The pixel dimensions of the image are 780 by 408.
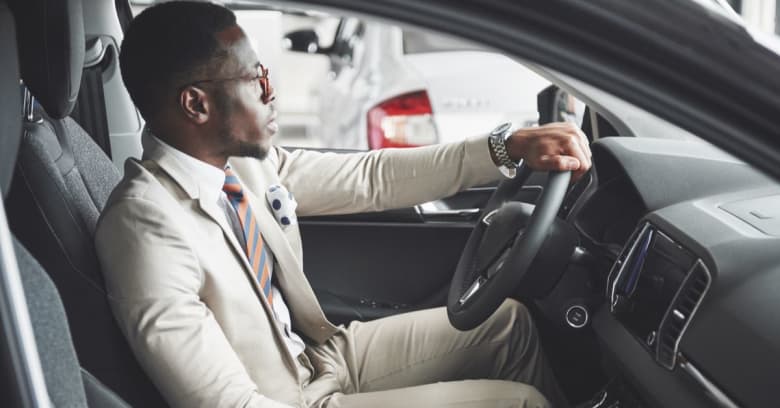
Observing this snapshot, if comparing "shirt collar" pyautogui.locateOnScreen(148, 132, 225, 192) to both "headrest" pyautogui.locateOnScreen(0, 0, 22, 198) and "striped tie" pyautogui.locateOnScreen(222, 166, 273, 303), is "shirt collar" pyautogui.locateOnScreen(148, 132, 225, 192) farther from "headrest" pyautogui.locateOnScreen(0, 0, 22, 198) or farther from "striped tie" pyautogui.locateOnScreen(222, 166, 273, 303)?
"headrest" pyautogui.locateOnScreen(0, 0, 22, 198)

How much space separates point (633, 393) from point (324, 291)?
0.96 m

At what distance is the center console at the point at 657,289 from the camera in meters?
1.50

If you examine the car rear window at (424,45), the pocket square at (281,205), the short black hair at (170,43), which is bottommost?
the pocket square at (281,205)

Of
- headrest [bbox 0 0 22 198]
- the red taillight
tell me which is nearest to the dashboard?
headrest [bbox 0 0 22 198]

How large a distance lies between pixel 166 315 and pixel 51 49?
17.5 inches

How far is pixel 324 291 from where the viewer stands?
2510 mm

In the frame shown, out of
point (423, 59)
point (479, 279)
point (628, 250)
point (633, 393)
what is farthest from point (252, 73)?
point (423, 59)

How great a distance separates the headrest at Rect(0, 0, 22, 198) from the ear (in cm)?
53

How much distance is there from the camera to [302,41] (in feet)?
16.6

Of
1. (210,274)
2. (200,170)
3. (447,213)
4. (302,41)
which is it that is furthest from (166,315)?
(302,41)

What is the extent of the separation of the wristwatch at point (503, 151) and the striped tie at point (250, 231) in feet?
1.73

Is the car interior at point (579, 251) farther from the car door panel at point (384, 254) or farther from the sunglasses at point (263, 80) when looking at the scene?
the sunglasses at point (263, 80)

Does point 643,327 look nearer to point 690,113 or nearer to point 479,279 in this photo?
point 479,279

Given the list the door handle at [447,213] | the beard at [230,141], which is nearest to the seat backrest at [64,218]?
the beard at [230,141]
